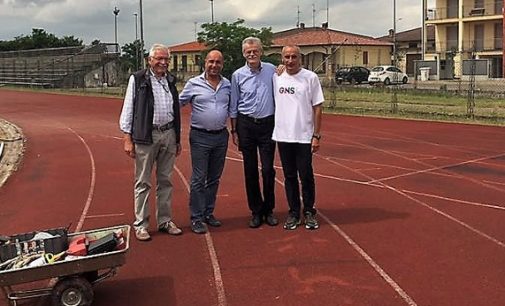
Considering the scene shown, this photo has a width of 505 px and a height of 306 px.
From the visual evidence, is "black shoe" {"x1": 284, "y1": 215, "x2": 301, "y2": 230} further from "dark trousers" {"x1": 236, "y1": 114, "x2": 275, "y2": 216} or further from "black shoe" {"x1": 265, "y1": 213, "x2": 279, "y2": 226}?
"dark trousers" {"x1": 236, "y1": 114, "x2": 275, "y2": 216}

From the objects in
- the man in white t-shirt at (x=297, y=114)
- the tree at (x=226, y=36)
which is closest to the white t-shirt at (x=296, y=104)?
the man in white t-shirt at (x=297, y=114)

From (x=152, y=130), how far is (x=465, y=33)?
157ft

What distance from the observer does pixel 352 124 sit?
61.6 ft

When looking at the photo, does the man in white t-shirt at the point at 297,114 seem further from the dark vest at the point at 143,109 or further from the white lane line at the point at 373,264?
the dark vest at the point at 143,109

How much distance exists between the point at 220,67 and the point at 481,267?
311cm

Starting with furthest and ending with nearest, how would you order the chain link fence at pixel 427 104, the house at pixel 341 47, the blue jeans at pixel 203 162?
1. the house at pixel 341 47
2. the chain link fence at pixel 427 104
3. the blue jeans at pixel 203 162

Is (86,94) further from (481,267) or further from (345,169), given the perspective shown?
(481,267)

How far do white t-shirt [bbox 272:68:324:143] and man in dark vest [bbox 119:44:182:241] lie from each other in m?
1.04

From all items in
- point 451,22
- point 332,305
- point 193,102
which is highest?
point 451,22

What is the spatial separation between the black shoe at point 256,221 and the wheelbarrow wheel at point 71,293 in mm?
2492

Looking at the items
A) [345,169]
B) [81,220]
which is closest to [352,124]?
[345,169]

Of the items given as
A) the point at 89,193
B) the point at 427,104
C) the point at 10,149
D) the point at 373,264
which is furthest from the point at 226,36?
the point at 373,264

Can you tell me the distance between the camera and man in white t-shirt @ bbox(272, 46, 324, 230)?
6.80 m

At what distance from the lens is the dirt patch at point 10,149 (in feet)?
39.8
